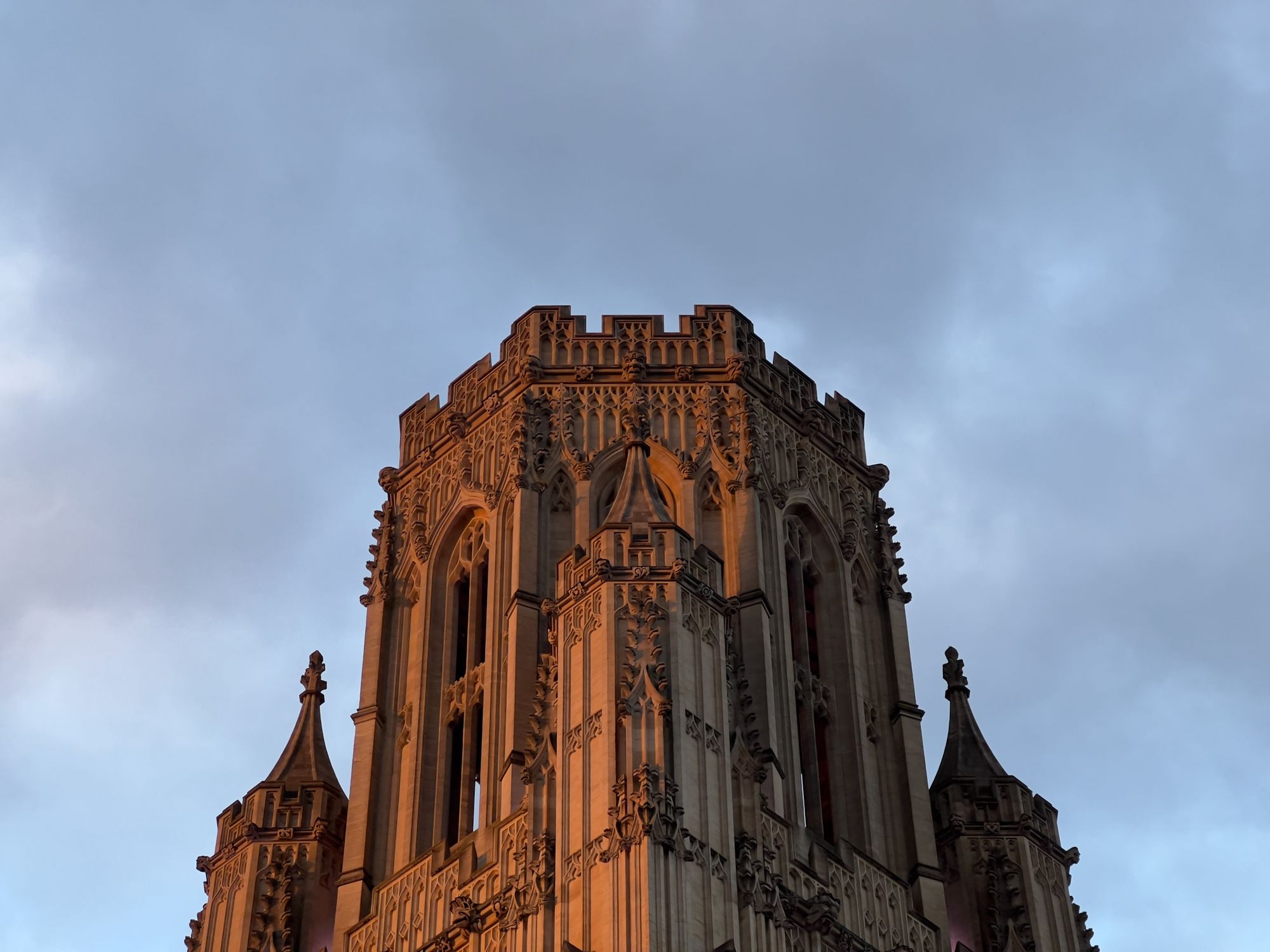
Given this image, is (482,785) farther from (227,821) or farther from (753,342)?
(753,342)

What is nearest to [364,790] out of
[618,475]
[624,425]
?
[618,475]

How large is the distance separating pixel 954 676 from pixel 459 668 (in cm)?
1106

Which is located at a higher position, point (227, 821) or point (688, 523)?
point (688, 523)

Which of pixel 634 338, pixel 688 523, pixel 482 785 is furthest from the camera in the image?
pixel 634 338

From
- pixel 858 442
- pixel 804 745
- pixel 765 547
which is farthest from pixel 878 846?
pixel 858 442

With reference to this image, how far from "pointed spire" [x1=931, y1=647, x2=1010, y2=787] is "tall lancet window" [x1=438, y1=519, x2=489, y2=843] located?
970 centimetres

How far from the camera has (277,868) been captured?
48.2 meters

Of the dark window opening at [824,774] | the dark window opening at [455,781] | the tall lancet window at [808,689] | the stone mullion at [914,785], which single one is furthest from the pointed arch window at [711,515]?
the dark window opening at [455,781]

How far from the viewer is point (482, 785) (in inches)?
1768

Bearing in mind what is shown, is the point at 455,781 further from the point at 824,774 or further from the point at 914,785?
the point at 914,785

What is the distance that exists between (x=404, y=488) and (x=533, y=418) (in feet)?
12.7

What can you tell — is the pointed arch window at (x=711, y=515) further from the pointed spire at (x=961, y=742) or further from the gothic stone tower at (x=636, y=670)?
the pointed spire at (x=961, y=742)

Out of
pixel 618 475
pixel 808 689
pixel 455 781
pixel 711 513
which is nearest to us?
pixel 455 781

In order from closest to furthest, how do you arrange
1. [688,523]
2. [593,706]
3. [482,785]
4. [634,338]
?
[593,706]
[482,785]
[688,523]
[634,338]
